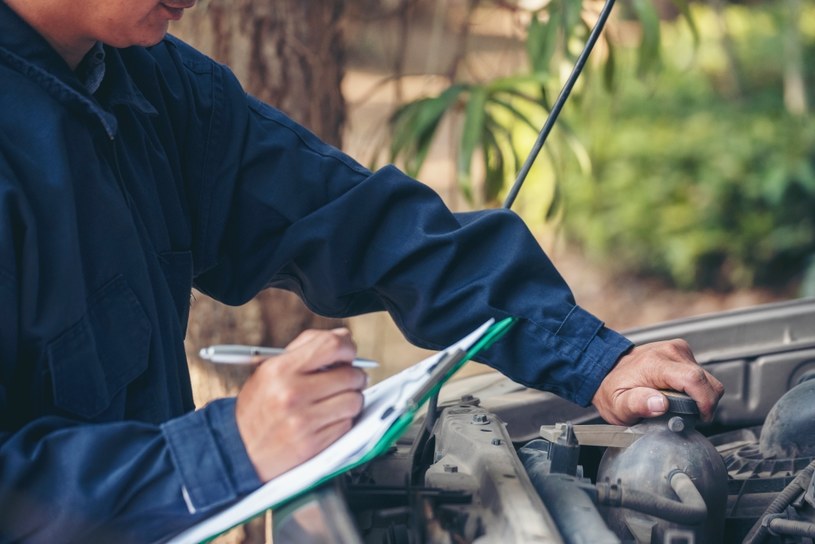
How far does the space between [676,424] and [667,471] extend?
0.27 feet

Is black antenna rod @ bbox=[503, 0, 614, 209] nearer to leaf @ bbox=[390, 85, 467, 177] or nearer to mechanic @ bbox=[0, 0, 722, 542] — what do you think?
mechanic @ bbox=[0, 0, 722, 542]

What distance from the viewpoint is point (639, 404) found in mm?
1558

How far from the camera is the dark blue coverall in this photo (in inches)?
46.6

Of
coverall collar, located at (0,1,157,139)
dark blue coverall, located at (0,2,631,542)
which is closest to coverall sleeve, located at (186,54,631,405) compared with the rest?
dark blue coverall, located at (0,2,631,542)

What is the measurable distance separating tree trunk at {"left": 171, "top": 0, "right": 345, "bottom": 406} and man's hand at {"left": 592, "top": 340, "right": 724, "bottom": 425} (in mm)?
1366

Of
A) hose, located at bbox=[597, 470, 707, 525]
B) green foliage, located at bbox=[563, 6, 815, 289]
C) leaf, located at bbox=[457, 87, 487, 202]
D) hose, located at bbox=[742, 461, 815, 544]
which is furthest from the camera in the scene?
green foliage, located at bbox=[563, 6, 815, 289]

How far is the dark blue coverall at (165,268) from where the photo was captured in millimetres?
1183

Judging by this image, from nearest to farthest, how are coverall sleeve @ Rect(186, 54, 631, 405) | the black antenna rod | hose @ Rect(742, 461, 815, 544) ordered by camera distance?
hose @ Rect(742, 461, 815, 544), coverall sleeve @ Rect(186, 54, 631, 405), the black antenna rod

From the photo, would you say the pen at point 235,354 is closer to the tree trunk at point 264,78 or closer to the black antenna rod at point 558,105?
the black antenna rod at point 558,105

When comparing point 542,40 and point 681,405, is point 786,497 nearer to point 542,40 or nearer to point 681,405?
point 681,405

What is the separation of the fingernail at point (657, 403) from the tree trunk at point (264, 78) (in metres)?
1.49

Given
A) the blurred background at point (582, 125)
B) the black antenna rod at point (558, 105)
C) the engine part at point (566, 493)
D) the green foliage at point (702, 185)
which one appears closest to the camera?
the engine part at point (566, 493)

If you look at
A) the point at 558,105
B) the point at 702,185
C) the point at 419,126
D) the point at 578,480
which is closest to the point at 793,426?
the point at 578,480

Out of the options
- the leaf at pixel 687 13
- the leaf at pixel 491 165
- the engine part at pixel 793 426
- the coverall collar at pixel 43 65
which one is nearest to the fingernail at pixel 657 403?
the engine part at pixel 793 426
